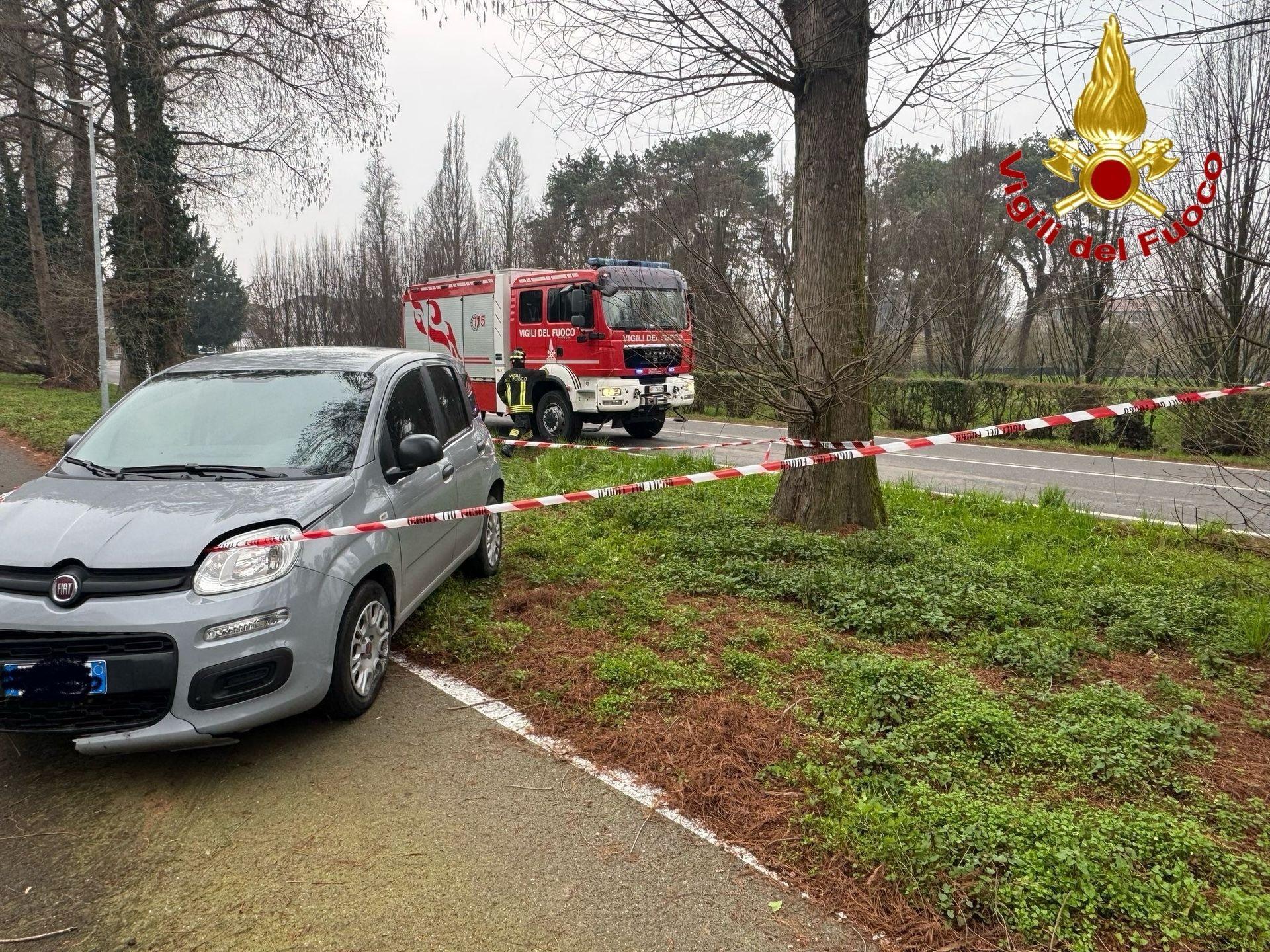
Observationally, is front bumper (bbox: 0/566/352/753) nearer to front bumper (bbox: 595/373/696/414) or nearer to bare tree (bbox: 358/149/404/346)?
front bumper (bbox: 595/373/696/414)

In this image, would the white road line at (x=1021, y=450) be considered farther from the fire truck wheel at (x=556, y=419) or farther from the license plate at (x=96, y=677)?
the license plate at (x=96, y=677)

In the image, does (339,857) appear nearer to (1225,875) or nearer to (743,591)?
(1225,875)

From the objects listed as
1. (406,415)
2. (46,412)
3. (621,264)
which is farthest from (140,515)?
(46,412)

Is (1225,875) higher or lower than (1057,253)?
lower

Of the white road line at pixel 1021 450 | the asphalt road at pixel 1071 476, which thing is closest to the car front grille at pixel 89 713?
the asphalt road at pixel 1071 476

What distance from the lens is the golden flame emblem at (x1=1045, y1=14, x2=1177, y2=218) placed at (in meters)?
4.16

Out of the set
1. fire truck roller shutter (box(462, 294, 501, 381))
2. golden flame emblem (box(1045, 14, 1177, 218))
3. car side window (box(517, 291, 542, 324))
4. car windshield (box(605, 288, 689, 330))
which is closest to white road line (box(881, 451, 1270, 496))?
golden flame emblem (box(1045, 14, 1177, 218))

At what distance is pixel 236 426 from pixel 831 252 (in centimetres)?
473

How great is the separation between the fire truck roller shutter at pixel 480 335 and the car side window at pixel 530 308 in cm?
71

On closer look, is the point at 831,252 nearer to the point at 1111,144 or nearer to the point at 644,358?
the point at 1111,144

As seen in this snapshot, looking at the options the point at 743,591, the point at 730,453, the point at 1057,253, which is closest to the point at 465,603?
the point at 743,591

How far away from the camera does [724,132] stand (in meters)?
7.48

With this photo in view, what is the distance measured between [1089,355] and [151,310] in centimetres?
2235

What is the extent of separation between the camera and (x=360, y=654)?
392 cm
